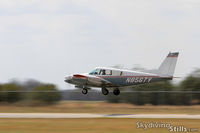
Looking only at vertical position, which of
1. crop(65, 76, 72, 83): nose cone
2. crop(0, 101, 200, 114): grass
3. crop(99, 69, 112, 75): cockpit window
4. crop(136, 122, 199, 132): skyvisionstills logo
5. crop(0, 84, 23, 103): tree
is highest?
crop(99, 69, 112, 75): cockpit window

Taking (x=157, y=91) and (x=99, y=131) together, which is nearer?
(x=99, y=131)

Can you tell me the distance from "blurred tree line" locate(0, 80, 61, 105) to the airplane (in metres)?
15.9

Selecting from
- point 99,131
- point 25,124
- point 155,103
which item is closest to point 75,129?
point 99,131

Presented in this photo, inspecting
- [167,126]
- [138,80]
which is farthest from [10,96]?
[167,126]

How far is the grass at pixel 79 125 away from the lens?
116 feet

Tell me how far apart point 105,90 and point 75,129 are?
15.4m

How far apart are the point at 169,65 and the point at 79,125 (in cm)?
1312

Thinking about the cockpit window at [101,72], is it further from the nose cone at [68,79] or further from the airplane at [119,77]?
the nose cone at [68,79]

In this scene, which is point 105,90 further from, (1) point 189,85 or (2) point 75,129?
(1) point 189,85

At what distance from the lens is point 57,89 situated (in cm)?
7269

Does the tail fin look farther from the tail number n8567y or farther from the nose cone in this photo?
the nose cone

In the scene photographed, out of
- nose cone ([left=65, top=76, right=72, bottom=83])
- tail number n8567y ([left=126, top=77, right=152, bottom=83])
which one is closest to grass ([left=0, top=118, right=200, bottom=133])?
tail number n8567y ([left=126, top=77, right=152, bottom=83])

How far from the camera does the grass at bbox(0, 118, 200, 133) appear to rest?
3550 centimetres

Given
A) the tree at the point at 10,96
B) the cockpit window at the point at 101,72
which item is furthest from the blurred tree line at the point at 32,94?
the cockpit window at the point at 101,72
